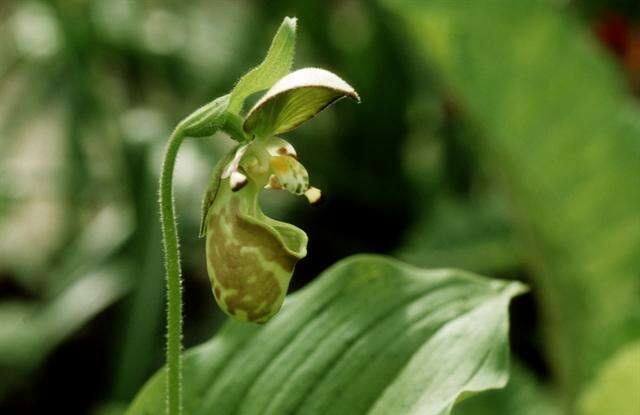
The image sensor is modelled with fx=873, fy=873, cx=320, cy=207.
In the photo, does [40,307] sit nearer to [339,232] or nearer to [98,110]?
[98,110]

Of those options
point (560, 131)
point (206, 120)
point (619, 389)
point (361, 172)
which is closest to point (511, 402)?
point (619, 389)

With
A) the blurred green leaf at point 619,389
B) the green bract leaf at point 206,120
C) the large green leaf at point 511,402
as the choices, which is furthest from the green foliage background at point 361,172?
the green bract leaf at point 206,120

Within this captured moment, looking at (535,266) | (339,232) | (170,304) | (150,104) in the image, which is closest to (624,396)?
(535,266)

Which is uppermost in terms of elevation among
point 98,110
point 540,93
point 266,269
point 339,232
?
point 266,269

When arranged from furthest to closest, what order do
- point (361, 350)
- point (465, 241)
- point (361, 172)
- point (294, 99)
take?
point (361, 172) < point (465, 241) < point (361, 350) < point (294, 99)

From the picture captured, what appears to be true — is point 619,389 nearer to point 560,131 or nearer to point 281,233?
point 560,131

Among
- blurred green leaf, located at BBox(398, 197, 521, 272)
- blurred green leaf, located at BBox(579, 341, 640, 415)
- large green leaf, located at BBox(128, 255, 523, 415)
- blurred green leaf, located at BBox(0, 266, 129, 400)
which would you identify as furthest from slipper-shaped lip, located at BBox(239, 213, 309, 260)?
blurred green leaf, located at BBox(0, 266, 129, 400)
